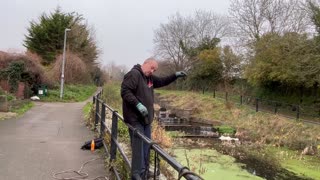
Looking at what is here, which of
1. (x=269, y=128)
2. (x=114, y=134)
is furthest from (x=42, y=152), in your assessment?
(x=269, y=128)

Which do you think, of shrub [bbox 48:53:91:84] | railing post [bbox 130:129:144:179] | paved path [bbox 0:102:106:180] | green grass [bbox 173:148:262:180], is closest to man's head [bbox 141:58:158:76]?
railing post [bbox 130:129:144:179]

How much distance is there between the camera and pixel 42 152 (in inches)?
364

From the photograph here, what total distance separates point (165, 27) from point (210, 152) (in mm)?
48253

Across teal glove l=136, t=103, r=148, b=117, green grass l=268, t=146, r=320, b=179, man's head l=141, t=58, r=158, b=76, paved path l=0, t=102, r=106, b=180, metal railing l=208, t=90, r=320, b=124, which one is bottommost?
green grass l=268, t=146, r=320, b=179

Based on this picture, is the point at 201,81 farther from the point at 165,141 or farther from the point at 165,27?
the point at 165,141

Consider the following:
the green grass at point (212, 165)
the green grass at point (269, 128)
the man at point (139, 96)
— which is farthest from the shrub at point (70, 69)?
the man at point (139, 96)

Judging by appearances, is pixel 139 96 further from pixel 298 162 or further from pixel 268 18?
pixel 268 18

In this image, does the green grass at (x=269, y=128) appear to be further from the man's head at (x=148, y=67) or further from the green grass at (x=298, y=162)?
the man's head at (x=148, y=67)

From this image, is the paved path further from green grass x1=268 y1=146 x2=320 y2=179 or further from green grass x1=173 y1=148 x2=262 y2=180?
green grass x1=268 y1=146 x2=320 y2=179

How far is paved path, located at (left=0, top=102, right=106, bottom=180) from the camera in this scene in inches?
286

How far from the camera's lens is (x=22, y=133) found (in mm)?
12625

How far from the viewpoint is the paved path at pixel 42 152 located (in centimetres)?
726

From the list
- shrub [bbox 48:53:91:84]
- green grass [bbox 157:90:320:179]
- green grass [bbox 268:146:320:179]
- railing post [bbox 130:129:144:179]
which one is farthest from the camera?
shrub [bbox 48:53:91:84]

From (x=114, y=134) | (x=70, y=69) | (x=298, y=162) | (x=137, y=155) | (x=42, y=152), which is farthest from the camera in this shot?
(x=70, y=69)
